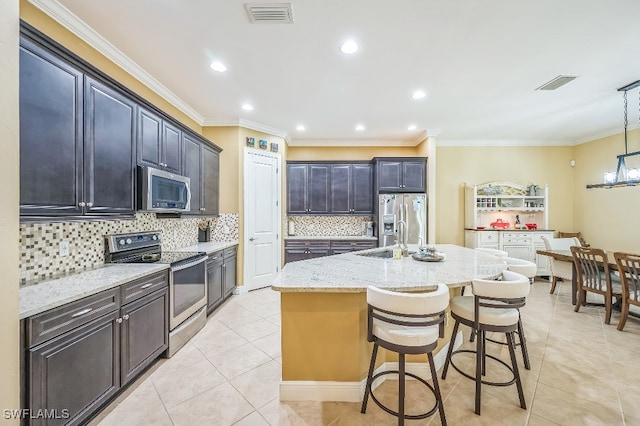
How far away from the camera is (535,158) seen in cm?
557

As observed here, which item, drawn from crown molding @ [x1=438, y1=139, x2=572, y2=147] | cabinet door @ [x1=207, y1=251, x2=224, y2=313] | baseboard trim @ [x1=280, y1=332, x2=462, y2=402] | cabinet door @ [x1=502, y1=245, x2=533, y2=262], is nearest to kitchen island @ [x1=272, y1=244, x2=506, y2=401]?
baseboard trim @ [x1=280, y1=332, x2=462, y2=402]

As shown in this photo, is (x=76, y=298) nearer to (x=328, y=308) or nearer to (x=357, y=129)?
(x=328, y=308)

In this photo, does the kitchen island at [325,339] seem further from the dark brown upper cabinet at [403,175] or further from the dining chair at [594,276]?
the dark brown upper cabinet at [403,175]

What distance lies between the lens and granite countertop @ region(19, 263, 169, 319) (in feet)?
4.38

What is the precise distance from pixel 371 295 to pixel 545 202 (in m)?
5.81

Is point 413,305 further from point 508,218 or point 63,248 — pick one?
point 508,218

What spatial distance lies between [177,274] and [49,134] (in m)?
1.47

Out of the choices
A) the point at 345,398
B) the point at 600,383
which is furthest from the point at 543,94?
the point at 345,398

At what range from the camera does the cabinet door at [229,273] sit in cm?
378

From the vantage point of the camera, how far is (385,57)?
8.45 ft

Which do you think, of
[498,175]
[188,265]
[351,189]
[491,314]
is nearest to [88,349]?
[188,265]

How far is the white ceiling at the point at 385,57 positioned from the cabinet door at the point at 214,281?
2.26 metres

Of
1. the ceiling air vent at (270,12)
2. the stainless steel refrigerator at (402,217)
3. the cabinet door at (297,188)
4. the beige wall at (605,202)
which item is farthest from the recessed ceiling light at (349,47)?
the beige wall at (605,202)

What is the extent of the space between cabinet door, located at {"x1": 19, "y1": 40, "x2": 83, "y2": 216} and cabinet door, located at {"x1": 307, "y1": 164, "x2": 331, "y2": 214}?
378 cm
